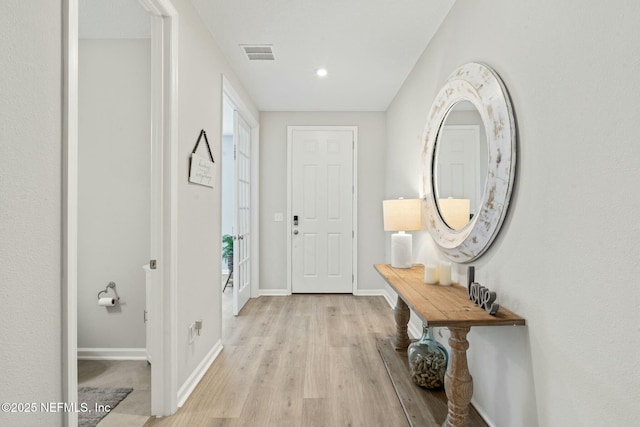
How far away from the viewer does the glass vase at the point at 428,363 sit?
2.10 metres

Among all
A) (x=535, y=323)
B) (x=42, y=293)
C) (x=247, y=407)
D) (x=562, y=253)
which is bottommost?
(x=247, y=407)

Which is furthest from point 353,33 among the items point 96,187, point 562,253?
point 96,187

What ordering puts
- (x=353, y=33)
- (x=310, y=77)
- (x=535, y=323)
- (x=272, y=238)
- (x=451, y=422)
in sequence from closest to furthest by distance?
(x=535, y=323) → (x=451, y=422) → (x=353, y=33) → (x=310, y=77) → (x=272, y=238)

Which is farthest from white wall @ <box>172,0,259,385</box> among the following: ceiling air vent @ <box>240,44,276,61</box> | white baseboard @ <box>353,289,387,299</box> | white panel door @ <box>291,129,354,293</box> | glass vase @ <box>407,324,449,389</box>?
white baseboard @ <box>353,289,387,299</box>

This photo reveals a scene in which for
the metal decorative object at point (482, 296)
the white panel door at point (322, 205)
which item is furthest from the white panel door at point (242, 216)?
the metal decorative object at point (482, 296)

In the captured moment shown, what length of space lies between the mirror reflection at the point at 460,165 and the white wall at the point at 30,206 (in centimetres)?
183

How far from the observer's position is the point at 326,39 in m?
2.65

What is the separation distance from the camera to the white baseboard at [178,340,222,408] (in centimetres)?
201

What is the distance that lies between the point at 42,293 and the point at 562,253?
1746 mm

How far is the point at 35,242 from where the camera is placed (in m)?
1.02

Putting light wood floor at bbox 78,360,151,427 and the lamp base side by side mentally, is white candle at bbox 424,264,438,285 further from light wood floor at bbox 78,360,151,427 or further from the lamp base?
light wood floor at bbox 78,360,151,427

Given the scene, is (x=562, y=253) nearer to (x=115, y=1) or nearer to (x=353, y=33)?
(x=353, y=33)

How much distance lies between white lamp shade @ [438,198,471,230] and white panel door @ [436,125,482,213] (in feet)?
0.11

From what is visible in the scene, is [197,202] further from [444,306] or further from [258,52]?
[444,306]
